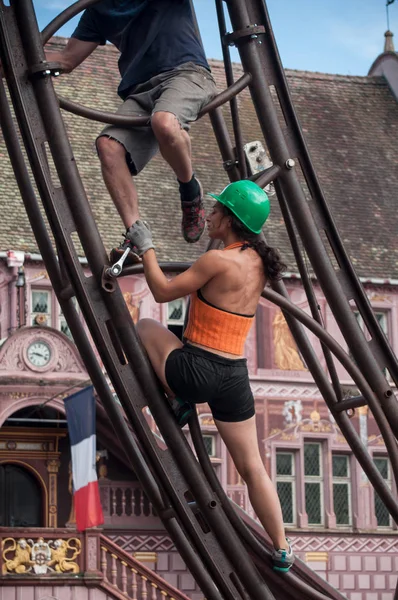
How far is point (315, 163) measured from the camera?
116ft

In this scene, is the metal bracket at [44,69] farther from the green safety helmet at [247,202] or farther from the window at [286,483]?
the window at [286,483]

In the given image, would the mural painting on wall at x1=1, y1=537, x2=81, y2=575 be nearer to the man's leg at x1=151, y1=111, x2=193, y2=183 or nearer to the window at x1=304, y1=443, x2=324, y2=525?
the window at x1=304, y1=443, x2=324, y2=525

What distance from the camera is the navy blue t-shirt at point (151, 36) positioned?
6742 millimetres

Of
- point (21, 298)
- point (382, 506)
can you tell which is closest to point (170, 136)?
point (21, 298)

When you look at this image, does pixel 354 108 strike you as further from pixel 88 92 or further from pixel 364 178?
pixel 88 92

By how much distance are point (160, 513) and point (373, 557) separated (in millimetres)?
25666

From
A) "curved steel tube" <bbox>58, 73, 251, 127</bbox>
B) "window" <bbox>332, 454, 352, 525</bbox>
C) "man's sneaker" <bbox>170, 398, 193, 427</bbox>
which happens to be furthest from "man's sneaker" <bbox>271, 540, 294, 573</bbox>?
"window" <bbox>332, 454, 352, 525</bbox>

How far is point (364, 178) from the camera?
117 ft

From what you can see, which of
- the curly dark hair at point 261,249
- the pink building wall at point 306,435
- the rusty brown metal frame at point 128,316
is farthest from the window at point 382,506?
the curly dark hair at point 261,249

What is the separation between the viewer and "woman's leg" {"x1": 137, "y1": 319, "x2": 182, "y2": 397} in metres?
6.36

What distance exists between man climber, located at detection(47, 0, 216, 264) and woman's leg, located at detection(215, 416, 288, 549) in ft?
2.72

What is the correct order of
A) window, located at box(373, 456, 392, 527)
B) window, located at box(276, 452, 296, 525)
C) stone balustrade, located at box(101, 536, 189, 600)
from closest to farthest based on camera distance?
stone balustrade, located at box(101, 536, 189, 600) < window, located at box(276, 452, 296, 525) < window, located at box(373, 456, 392, 527)

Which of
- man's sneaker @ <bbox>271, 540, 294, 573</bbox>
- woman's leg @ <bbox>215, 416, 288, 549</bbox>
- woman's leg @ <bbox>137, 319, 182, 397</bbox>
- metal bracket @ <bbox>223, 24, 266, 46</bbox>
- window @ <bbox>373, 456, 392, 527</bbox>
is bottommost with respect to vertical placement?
man's sneaker @ <bbox>271, 540, 294, 573</bbox>

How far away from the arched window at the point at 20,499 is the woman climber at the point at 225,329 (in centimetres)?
2335
